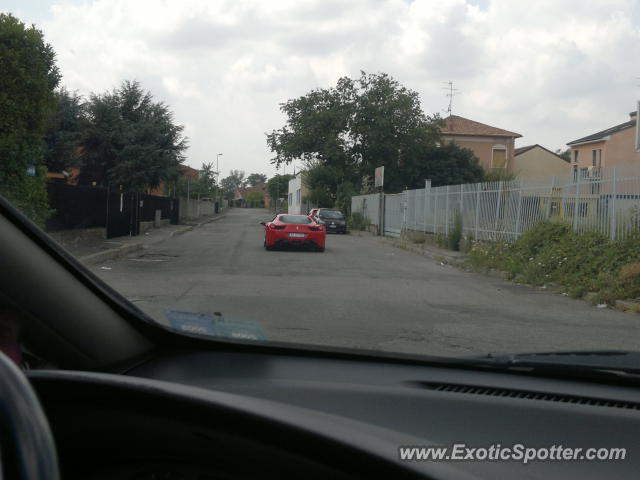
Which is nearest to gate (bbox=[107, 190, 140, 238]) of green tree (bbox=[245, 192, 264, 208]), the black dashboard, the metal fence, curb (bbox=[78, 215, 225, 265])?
curb (bbox=[78, 215, 225, 265])

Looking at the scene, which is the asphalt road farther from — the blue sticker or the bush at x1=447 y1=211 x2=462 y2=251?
the bush at x1=447 y1=211 x2=462 y2=251

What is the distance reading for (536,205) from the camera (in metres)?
17.7

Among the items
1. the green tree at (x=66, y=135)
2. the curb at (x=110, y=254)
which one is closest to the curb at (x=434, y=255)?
the curb at (x=110, y=254)

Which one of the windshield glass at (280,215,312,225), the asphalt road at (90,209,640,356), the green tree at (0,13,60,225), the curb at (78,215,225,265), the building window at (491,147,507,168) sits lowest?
the asphalt road at (90,209,640,356)

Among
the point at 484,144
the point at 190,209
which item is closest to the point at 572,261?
the point at 190,209

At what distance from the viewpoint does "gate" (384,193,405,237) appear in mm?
33519

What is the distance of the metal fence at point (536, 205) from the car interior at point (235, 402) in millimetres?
12038

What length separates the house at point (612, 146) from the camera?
4978 cm

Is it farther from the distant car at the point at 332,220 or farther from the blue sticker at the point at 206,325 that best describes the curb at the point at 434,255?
the blue sticker at the point at 206,325

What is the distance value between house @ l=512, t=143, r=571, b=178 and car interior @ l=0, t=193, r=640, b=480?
68462 millimetres

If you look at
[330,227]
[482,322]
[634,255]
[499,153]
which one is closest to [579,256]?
[634,255]

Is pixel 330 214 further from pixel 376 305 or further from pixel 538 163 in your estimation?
pixel 538 163

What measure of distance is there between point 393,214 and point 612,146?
2476cm

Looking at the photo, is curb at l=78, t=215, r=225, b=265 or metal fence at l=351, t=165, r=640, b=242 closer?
metal fence at l=351, t=165, r=640, b=242
